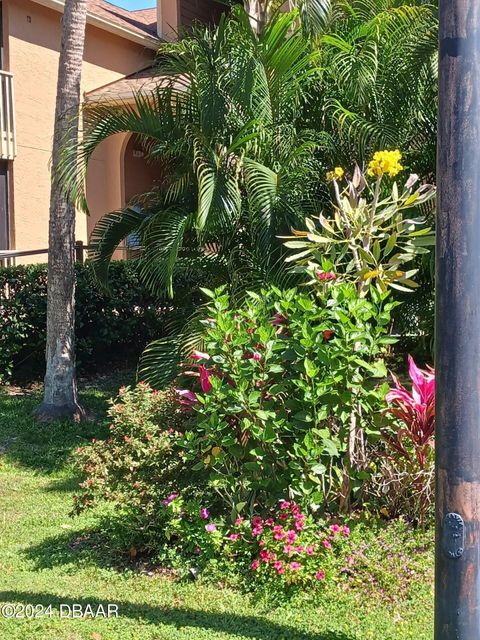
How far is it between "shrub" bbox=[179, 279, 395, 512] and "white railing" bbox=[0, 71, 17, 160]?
30.6ft

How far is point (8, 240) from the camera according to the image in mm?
13227

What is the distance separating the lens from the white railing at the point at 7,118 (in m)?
12.8

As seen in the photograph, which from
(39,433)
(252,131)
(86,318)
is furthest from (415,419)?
(86,318)

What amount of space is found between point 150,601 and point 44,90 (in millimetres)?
11434

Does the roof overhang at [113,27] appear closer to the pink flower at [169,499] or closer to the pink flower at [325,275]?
the pink flower at [325,275]

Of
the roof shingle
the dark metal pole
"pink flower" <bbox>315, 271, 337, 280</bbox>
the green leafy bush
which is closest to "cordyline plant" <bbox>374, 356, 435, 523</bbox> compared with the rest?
"pink flower" <bbox>315, 271, 337, 280</bbox>

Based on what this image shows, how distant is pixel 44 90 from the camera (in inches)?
543

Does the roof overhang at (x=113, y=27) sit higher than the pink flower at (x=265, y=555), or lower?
higher

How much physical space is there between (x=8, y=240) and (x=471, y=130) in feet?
37.8

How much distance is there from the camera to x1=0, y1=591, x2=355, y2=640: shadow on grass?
3.81m

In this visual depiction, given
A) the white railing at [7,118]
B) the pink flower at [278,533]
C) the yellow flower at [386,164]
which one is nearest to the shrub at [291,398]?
the pink flower at [278,533]

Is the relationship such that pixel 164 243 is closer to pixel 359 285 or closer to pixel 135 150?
pixel 359 285

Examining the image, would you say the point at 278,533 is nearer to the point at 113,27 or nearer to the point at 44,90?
the point at 44,90

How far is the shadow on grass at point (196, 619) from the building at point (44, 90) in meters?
8.29
